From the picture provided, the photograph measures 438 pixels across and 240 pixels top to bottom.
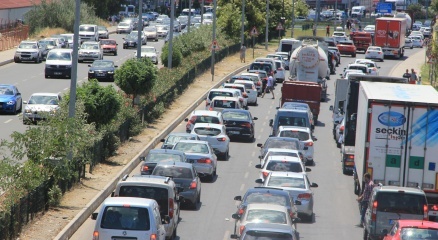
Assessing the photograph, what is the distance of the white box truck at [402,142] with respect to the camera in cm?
2722

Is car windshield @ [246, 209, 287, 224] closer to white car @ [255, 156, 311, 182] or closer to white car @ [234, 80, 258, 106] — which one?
white car @ [255, 156, 311, 182]

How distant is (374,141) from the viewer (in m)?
27.7

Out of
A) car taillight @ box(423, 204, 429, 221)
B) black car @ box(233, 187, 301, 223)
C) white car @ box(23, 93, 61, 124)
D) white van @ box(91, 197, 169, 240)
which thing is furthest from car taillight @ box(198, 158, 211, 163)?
white van @ box(91, 197, 169, 240)

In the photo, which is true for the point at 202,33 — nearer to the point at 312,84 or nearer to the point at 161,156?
the point at 312,84

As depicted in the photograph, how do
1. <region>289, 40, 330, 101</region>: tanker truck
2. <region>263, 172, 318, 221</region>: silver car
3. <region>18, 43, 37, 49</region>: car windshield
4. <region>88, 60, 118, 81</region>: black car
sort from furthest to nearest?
<region>18, 43, 37, 49</region>: car windshield, <region>88, 60, 118, 81</region>: black car, <region>289, 40, 330, 101</region>: tanker truck, <region>263, 172, 318, 221</region>: silver car

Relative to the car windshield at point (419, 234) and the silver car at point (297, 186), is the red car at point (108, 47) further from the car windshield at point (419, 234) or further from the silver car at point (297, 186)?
the car windshield at point (419, 234)

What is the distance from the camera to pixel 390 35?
9025cm

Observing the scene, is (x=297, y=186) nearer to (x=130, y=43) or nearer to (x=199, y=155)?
(x=199, y=155)

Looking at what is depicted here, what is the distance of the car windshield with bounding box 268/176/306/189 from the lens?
28161 mm

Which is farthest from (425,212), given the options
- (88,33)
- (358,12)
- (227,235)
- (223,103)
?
(358,12)

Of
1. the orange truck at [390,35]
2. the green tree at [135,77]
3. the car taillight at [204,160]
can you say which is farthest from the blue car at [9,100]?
the orange truck at [390,35]

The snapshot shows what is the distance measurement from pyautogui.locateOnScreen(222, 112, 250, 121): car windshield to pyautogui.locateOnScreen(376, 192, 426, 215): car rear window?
19.3 m

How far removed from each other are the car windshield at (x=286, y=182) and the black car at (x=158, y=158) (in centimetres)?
322

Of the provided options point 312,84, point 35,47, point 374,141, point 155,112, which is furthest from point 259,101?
point 374,141
